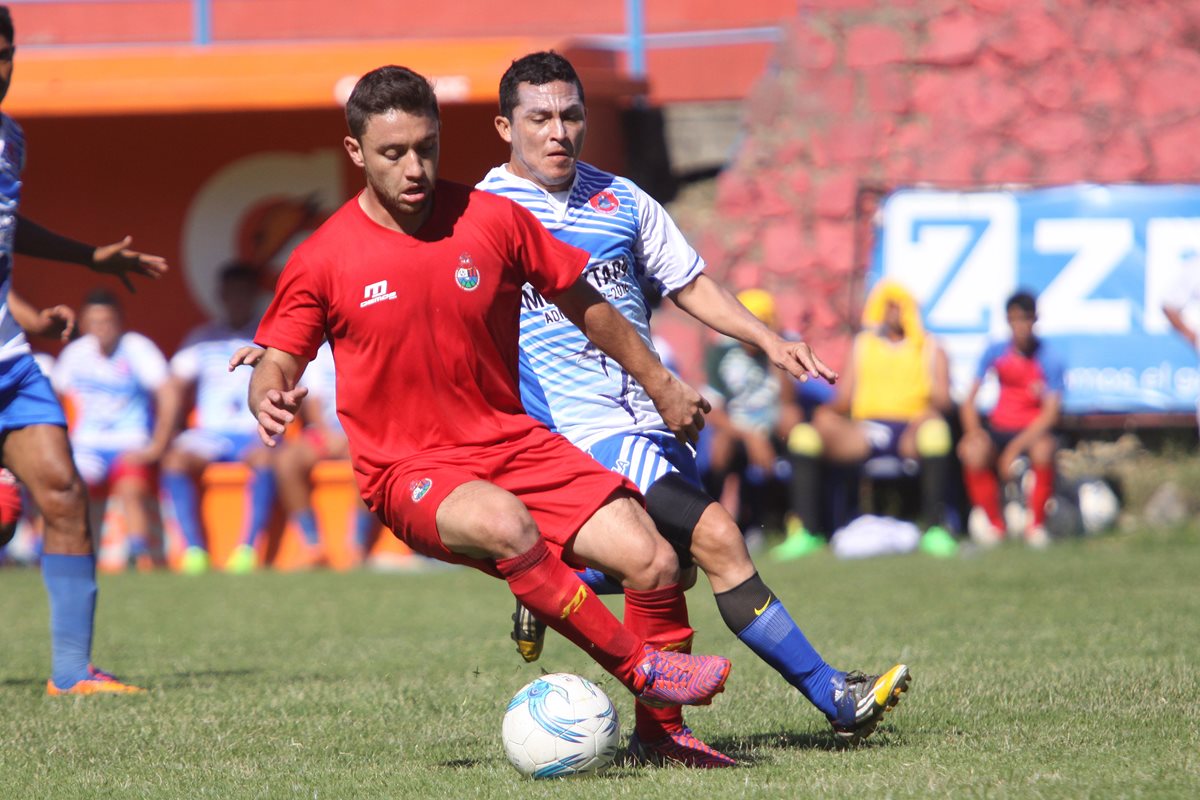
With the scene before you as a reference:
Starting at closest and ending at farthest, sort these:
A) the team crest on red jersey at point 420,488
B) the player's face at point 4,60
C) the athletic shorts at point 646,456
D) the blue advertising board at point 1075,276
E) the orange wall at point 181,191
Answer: the team crest on red jersey at point 420,488 < the athletic shorts at point 646,456 < the player's face at point 4,60 < the blue advertising board at point 1075,276 < the orange wall at point 181,191

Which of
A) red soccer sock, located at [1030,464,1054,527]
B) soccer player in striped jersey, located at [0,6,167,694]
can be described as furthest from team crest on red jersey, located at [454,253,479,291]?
red soccer sock, located at [1030,464,1054,527]

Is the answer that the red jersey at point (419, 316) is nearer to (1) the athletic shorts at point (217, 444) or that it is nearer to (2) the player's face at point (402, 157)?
(2) the player's face at point (402, 157)

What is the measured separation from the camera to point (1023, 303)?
42.1ft

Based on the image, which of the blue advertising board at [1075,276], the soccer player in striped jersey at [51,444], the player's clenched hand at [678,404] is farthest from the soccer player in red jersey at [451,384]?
the blue advertising board at [1075,276]

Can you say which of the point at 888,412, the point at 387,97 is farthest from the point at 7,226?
the point at 888,412

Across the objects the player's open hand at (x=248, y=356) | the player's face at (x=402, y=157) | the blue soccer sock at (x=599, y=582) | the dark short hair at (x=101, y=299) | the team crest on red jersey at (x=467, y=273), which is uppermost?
the player's face at (x=402, y=157)

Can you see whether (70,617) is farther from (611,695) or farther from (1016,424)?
(1016,424)

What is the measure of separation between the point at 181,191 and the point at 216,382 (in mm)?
2528

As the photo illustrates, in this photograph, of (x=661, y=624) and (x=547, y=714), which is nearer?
(x=547, y=714)

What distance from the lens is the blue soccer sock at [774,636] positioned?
4957 millimetres

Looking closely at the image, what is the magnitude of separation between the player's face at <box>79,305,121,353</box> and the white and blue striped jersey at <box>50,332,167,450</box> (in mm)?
64

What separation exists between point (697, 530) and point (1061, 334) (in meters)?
9.59

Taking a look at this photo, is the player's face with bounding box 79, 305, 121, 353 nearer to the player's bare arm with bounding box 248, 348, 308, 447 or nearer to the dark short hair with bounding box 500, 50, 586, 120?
the dark short hair with bounding box 500, 50, 586, 120

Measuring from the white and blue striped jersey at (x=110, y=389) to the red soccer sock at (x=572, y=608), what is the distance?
380 inches
